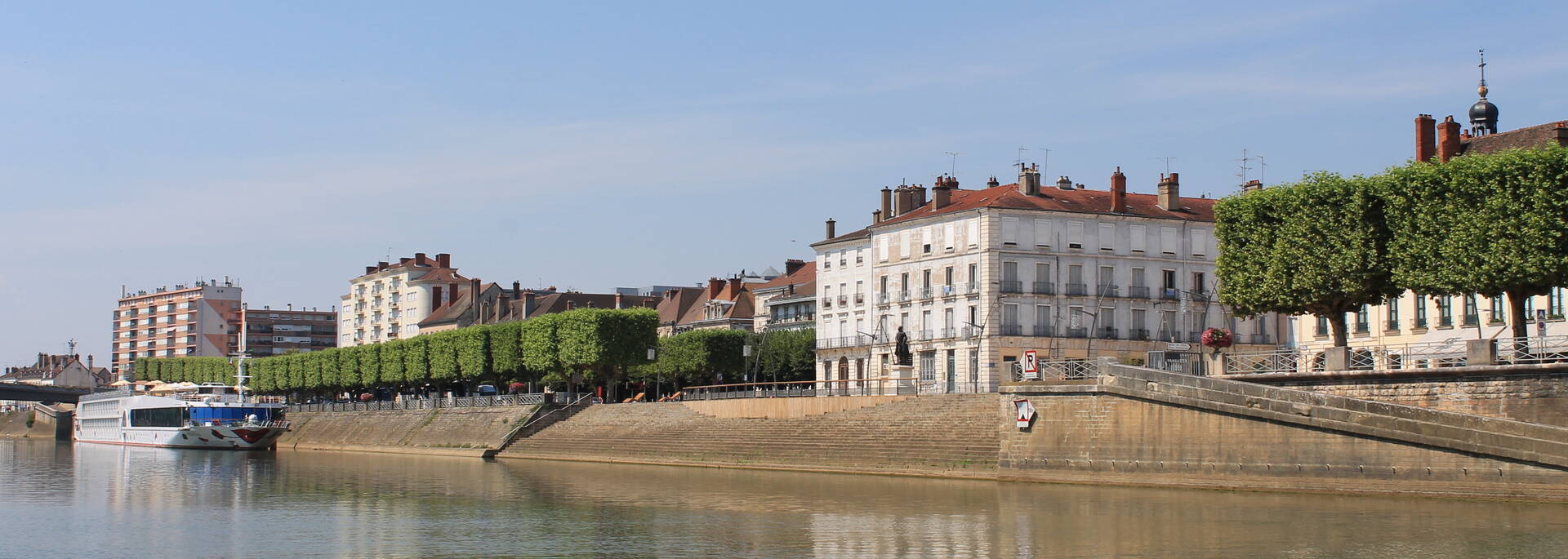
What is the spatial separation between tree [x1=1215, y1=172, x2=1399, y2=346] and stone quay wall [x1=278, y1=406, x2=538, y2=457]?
44.2 metres

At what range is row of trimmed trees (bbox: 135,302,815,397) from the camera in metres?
94.6

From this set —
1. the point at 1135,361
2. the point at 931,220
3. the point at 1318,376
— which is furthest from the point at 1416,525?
the point at 931,220

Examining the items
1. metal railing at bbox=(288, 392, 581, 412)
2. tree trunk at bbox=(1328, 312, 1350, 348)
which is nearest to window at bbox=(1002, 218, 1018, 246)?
metal railing at bbox=(288, 392, 581, 412)

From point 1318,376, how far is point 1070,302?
32.9m

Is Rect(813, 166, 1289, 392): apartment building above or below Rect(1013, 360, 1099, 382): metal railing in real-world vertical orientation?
above

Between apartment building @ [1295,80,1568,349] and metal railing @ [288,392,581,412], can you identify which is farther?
metal railing @ [288,392,581,412]

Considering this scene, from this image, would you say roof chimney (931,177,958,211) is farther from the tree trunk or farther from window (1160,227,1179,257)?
the tree trunk

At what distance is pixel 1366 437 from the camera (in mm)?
44625

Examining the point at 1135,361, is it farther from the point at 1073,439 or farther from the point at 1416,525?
the point at 1416,525

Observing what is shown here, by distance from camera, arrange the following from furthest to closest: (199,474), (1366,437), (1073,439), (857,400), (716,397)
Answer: (716,397), (199,474), (857,400), (1073,439), (1366,437)

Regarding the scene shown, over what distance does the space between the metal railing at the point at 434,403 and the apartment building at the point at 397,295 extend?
4657 centimetres

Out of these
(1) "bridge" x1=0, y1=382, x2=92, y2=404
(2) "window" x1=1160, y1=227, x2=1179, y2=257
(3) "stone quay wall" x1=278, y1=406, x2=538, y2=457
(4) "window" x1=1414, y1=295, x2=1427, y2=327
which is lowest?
(3) "stone quay wall" x1=278, y1=406, x2=538, y2=457

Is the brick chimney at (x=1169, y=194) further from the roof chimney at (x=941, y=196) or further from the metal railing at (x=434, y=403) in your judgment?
the metal railing at (x=434, y=403)

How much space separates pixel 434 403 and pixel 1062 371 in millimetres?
59526
